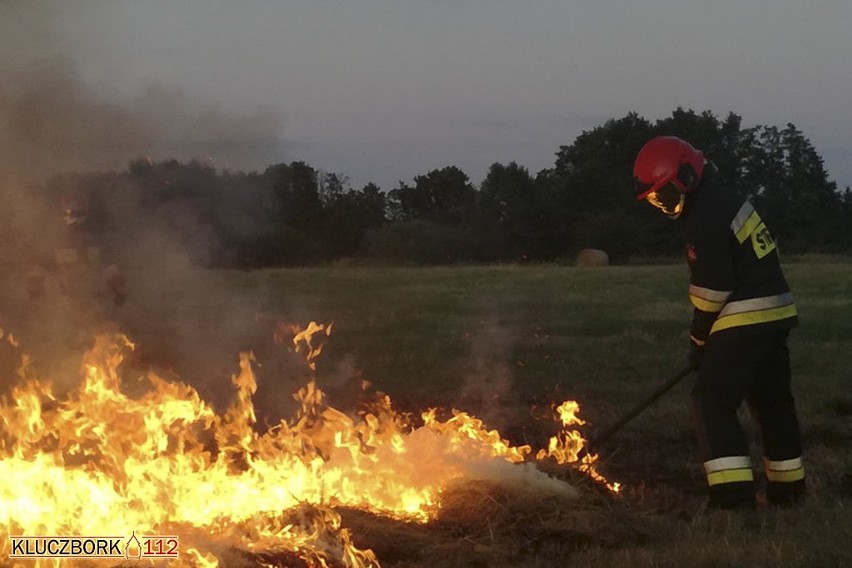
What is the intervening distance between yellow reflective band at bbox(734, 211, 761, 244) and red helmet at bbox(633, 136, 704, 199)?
1.12 feet

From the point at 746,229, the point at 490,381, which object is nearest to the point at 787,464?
the point at 746,229

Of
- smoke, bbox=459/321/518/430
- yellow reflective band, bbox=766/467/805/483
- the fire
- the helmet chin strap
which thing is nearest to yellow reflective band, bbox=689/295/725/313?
the helmet chin strap

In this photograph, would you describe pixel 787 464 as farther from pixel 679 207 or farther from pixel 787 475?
pixel 679 207

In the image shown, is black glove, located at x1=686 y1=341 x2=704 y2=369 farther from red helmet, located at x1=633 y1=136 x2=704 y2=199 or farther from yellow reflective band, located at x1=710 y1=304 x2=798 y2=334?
red helmet, located at x1=633 y1=136 x2=704 y2=199

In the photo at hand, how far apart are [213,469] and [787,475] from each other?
125 inches

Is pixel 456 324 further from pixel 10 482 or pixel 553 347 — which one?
pixel 10 482

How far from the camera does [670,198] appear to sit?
17.5 feet

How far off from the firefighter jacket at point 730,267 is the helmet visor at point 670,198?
5 centimetres

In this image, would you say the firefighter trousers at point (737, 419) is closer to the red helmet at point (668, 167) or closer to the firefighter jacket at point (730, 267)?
the firefighter jacket at point (730, 267)

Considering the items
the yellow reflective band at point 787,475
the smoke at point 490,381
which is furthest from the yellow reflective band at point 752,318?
the smoke at point 490,381

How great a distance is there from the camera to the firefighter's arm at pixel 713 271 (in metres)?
5.18

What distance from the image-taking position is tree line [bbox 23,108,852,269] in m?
6.71

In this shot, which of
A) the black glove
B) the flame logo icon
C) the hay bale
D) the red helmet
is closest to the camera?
the flame logo icon

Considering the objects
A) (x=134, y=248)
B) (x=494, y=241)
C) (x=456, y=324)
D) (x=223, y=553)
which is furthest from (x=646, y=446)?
(x=494, y=241)
